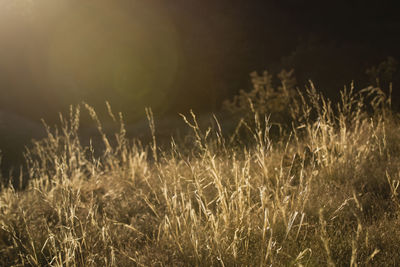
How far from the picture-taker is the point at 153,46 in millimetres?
12945

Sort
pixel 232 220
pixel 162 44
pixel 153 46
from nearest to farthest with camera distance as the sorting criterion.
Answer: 1. pixel 232 220
2. pixel 153 46
3. pixel 162 44

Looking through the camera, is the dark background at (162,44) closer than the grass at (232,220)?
No

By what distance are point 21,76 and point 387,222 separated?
15.8m

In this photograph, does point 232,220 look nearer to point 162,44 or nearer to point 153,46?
point 153,46

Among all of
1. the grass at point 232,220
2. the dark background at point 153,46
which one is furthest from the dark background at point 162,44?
the grass at point 232,220

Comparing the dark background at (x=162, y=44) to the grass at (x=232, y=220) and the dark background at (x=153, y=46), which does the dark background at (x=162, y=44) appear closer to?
the dark background at (x=153, y=46)

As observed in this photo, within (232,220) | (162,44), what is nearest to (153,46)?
(162,44)

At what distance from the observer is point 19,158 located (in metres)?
7.71

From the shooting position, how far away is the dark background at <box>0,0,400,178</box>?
40.8 ft

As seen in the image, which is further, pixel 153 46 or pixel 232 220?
pixel 153 46

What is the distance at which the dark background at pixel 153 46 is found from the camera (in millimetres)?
12445

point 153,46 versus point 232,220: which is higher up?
point 153,46

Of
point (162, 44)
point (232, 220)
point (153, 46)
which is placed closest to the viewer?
point (232, 220)

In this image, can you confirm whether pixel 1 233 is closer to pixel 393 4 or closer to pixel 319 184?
pixel 319 184
